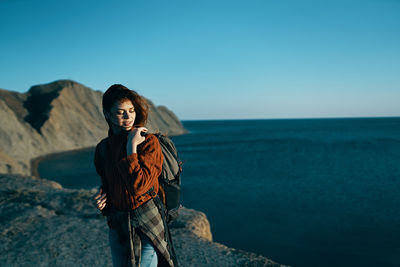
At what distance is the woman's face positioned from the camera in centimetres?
186

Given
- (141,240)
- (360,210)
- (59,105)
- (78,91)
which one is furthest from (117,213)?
(78,91)

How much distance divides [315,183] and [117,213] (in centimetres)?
1812

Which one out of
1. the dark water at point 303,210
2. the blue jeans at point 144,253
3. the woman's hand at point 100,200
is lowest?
the dark water at point 303,210

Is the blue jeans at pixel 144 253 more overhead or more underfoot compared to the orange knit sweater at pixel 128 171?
more underfoot

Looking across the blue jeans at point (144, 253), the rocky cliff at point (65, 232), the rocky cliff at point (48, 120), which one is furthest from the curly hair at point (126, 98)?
the rocky cliff at point (48, 120)

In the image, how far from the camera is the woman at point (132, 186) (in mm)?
1730

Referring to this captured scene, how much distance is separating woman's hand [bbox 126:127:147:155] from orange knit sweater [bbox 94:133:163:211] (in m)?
0.03

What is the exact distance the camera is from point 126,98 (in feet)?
6.16

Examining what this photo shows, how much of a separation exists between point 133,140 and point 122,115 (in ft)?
0.80

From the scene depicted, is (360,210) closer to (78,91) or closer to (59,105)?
(59,105)

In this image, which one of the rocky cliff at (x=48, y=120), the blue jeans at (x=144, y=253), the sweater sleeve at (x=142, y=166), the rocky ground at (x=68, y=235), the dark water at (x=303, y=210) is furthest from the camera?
the rocky cliff at (x=48, y=120)

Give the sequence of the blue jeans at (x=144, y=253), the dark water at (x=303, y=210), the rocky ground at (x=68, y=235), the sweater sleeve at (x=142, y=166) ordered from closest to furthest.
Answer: the sweater sleeve at (x=142, y=166) → the blue jeans at (x=144, y=253) → the rocky ground at (x=68, y=235) → the dark water at (x=303, y=210)

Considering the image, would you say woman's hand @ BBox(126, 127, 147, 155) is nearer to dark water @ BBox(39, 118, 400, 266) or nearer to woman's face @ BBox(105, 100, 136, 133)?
woman's face @ BBox(105, 100, 136, 133)

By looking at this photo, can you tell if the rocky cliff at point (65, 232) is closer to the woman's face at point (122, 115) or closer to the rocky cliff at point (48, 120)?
the woman's face at point (122, 115)
